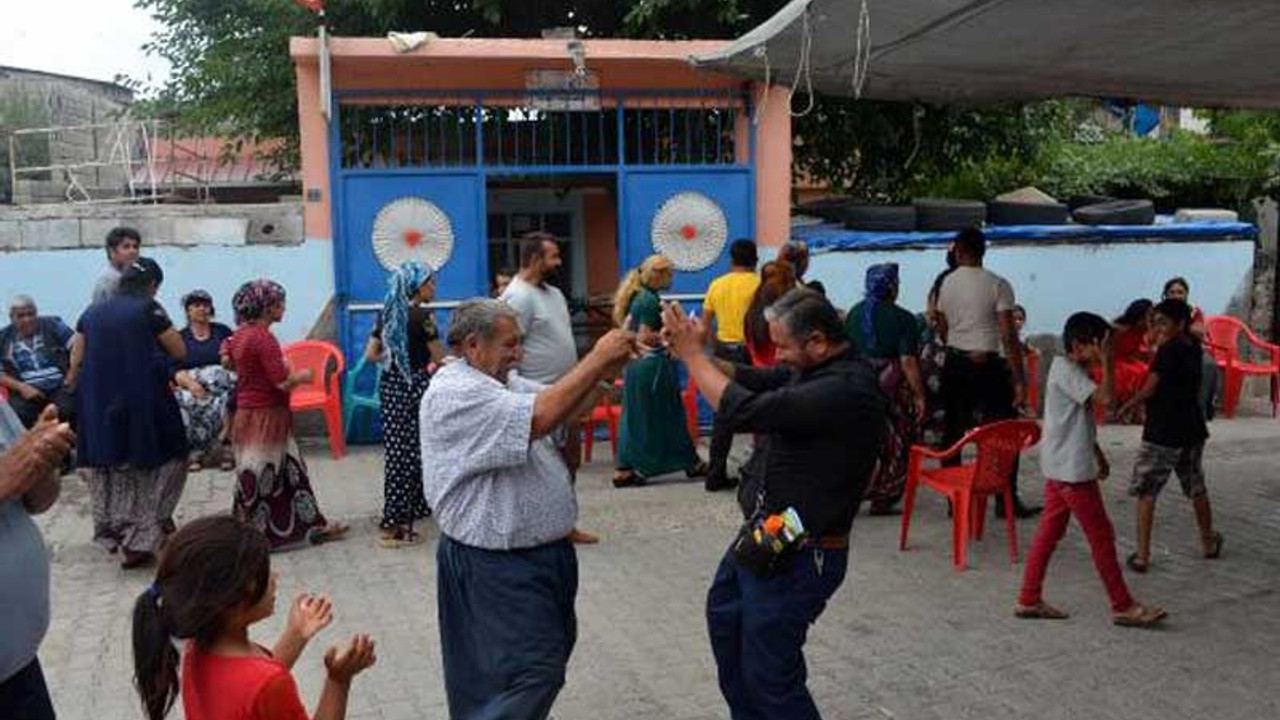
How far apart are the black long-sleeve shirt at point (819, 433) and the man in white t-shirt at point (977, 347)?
3.69 meters

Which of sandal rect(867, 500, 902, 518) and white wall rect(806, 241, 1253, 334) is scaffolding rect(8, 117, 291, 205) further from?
sandal rect(867, 500, 902, 518)

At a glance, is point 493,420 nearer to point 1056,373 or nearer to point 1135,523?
point 1056,373

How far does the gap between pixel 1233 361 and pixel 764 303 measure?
5848 mm

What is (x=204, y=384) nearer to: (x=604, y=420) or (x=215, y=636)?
(x=604, y=420)

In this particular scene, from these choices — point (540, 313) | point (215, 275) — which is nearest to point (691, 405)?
point (540, 313)

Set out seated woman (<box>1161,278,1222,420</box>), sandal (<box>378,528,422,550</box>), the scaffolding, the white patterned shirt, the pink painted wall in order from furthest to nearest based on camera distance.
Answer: the scaffolding → seated woman (<box>1161,278,1222,420</box>) → the pink painted wall → sandal (<box>378,528,422,550</box>) → the white patterned shirt

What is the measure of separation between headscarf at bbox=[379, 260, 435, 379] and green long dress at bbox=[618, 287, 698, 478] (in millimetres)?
1891

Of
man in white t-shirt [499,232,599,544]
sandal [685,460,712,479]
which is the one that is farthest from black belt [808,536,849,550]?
sandal [685,460,712,479]

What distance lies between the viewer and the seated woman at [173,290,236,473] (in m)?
8.63

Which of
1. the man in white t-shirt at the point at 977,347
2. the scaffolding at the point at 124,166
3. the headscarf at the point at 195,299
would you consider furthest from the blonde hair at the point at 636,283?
the scaffolding at the point at 124,166

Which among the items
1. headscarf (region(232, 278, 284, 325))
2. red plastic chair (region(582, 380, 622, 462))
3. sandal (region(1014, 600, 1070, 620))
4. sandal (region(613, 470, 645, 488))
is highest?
headscarf (region(232, 278, 284, 325))

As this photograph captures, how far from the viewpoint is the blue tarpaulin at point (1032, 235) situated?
33.3ft

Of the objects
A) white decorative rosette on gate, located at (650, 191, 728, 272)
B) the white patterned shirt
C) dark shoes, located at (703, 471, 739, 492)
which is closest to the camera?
the white patterned shirt

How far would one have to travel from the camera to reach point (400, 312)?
6473 mm
